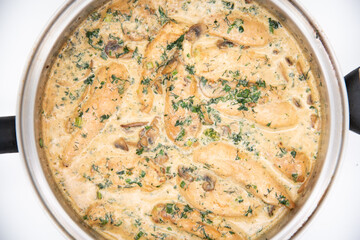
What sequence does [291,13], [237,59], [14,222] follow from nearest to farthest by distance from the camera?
[291,13]
[237,59]
[14,222]

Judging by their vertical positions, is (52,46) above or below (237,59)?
above

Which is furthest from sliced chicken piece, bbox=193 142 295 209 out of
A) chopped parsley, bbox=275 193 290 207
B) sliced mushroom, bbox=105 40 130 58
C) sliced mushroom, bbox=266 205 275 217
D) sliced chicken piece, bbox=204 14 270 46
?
sliced mushroom, bbox=105 40 130 58

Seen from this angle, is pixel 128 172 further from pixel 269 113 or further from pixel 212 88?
pixel 269 113

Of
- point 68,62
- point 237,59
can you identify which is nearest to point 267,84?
point 237,59

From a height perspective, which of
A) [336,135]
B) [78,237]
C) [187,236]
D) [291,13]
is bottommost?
[187,236]

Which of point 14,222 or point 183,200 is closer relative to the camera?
point 183,200

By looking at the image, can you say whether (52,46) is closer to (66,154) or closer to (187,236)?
(66,154)

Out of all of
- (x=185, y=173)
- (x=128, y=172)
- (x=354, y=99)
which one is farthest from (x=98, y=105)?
(x=354, y=99)

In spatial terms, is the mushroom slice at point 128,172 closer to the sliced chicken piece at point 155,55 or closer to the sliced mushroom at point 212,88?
the sliced chicken piece at point 155,55
